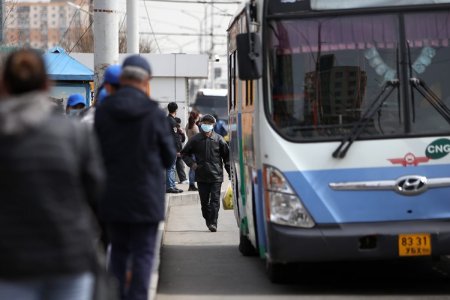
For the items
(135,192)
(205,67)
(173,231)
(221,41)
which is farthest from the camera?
(221,41)

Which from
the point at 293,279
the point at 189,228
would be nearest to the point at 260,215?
the point at 293,279

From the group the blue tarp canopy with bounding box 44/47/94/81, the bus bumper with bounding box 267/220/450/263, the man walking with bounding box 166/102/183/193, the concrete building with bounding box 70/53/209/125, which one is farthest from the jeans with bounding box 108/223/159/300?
the concrete building with bounding box 70/53/209/125

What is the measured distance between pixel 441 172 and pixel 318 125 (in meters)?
1.12

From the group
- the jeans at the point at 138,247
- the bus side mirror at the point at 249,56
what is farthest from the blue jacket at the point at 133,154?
the bus side mirror at the point at 249,56

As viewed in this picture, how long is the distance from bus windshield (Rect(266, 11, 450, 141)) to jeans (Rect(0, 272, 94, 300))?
513 centimetres

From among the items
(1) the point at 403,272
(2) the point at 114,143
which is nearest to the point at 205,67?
(1) the point at 403,272

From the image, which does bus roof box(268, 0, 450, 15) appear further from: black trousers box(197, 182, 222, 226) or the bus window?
black trousers box(197, 182, 222, 226)

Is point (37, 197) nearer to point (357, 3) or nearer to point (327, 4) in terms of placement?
point (327, 4)

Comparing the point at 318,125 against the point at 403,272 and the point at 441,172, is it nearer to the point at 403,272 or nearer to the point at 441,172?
the point at 441,172

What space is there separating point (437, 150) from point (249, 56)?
5.87 feet

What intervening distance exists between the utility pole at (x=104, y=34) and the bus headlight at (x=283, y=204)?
19.5ft

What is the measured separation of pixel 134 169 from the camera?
745 cm

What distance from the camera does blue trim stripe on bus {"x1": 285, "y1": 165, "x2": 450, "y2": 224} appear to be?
382 inches

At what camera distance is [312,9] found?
9.98 metres
